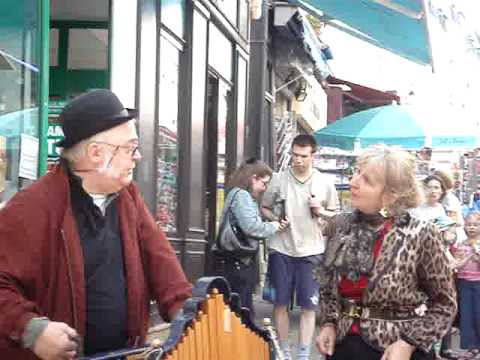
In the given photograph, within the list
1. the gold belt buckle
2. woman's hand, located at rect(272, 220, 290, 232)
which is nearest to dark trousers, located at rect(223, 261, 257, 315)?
woman's hand, located at rect(272, 220, 290, 232)

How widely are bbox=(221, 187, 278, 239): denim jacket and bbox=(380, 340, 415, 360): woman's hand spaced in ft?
14.5

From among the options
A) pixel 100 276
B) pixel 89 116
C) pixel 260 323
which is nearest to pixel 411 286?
pixel 100 276

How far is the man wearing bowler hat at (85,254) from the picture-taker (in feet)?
9.57

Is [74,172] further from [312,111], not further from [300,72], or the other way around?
[312,111]

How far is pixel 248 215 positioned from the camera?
838cm

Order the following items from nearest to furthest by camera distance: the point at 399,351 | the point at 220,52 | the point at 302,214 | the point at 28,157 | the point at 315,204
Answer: the point at 399,351 < the point at 28,157 < the point at 315,204 < the point at 302,214 < the point at 220,52

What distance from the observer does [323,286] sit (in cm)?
404

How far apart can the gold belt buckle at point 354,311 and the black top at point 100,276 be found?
107cm

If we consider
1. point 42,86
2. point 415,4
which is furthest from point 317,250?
point 415,4

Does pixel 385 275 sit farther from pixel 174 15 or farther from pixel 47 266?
pixel 174 15

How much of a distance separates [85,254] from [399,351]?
4.40 feet

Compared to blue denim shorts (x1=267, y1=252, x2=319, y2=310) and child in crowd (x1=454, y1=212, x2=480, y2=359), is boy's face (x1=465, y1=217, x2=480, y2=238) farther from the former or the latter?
blue denim shorts (x1=267, y1=252, x2=319, y2=310)

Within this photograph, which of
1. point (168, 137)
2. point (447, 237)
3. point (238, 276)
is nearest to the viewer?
point (238, 276)

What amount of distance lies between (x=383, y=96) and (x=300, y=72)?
9053mm
